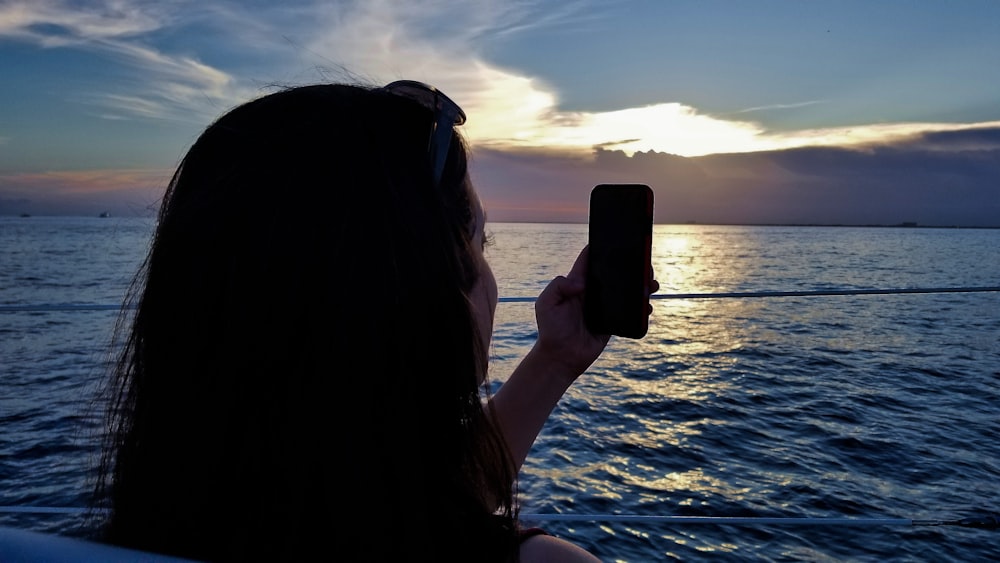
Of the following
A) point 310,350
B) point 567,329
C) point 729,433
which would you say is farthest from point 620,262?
point 729,433

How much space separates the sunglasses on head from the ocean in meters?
0.46

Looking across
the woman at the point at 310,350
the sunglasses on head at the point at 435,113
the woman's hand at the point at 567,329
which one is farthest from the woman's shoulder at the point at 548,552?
the woman's hand at the point at 567,329

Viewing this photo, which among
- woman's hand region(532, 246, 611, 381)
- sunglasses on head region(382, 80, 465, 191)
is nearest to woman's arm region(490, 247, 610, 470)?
woman's hand region(532, 246, 611, 381)

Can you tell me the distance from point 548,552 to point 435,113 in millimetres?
439

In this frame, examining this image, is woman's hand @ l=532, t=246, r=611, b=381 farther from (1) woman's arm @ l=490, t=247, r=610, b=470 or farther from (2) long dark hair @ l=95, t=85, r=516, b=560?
(2) long dark hair @ l=95, t=85, r=516, b=560

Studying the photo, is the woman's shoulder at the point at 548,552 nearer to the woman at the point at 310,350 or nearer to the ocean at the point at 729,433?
the woman at the point at 310,350

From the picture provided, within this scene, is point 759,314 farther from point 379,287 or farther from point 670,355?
point 379,287

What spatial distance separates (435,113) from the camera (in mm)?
706

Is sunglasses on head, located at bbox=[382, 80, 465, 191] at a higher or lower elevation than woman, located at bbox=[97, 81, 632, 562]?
higher

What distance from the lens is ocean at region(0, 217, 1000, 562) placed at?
462cm

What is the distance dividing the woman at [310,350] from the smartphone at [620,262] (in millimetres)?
396

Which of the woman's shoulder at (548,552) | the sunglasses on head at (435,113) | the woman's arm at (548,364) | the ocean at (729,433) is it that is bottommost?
the ocean at (729,433)

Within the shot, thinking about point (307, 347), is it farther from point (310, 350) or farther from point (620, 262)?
point (620, 262)

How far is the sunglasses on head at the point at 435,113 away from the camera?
69 cm
